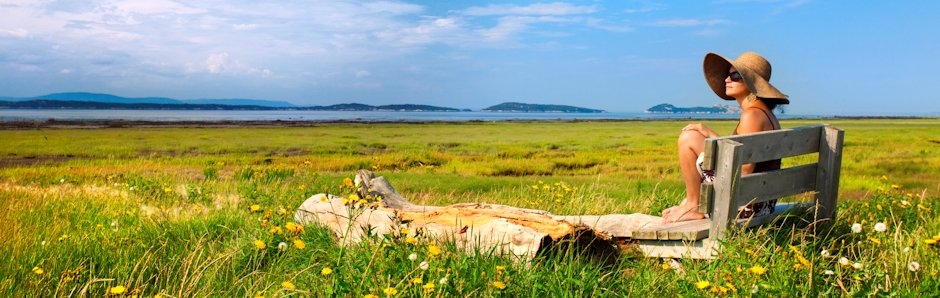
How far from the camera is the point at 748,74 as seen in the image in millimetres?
6438

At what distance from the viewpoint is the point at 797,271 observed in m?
4.56

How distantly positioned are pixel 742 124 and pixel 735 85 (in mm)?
467

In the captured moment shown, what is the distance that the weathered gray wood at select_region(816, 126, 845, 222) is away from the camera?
22.2 feet

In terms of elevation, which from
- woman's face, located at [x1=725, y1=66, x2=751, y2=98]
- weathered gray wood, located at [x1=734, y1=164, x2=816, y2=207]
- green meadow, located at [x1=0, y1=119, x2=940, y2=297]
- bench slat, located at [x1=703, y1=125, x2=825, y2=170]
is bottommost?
green meadow, located at [x1=0, y1=119, x2=940, y2=297]

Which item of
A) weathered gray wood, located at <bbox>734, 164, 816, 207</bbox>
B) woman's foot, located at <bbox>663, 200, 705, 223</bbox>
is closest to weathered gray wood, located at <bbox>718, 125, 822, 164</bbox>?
weathered gray wood, located at <bbox>734, 164, 816, 207</bbox>

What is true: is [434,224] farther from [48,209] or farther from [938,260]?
[48,209]

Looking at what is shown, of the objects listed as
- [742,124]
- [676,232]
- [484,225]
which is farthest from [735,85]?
[484,225]

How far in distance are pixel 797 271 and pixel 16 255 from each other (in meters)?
5.80

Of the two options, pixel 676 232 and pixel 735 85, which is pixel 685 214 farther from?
pixel 735 85

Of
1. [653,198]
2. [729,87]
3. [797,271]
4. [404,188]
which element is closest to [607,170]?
[404,188]

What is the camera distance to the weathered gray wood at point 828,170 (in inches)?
267

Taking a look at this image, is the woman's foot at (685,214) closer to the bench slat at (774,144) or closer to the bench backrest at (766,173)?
the bench backrest at (766,173)

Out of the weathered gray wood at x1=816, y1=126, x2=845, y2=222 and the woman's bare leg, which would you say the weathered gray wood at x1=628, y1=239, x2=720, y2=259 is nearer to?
the woman's bare leg

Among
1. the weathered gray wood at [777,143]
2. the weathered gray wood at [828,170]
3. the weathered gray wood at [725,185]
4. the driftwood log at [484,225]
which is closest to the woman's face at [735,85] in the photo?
the weathered gray wood at [777,143]
